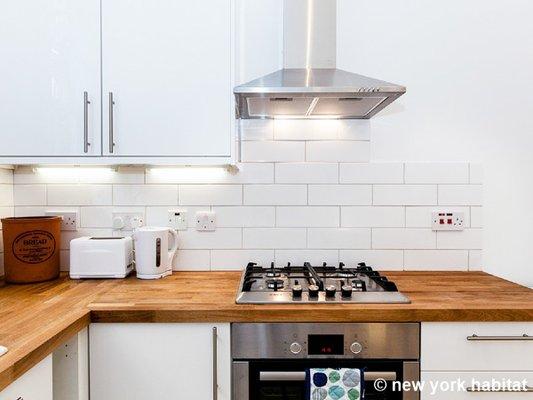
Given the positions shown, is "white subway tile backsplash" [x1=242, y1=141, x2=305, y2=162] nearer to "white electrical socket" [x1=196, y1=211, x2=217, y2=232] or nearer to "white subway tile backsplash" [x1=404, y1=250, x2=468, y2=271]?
"white electrical socket" [x1=196, y1=211, x2=217, y2=232]

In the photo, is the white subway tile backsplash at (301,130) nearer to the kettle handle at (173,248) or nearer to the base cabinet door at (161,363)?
the kettle handle at (173,248)

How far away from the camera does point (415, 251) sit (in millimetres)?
1932

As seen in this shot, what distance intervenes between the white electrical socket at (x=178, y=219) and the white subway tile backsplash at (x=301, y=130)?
56 cm

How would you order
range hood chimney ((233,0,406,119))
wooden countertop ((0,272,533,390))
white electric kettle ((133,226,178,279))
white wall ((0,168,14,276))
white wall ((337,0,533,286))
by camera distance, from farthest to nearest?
white wall ((337,0,533,286)) < white wall ((0,168,14,276)) < white electric kettle ((133,226,178,279)) < range hood chimney ((233,0,406,119)) < wooden countertop ((0,272,533,390))

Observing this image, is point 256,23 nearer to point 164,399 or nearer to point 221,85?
point 221,85

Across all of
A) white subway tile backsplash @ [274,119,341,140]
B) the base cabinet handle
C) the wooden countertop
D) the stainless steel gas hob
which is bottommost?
the base cabinet handle

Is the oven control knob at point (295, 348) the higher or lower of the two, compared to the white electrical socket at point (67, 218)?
lower

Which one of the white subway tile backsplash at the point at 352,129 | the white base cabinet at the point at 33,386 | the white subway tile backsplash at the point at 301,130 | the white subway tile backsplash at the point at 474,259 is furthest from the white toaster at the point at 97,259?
the white subway tile backsplash at the point at 474,259

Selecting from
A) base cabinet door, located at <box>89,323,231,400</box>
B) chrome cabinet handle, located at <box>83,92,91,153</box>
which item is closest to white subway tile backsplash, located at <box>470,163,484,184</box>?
base cabinet door, located at <box>89,323,231,400</box>

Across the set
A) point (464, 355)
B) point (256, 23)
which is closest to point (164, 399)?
point (464, 355)

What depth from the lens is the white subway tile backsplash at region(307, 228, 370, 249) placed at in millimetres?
1930

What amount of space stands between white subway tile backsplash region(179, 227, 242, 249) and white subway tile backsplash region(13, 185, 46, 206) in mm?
671

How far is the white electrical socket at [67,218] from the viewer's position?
1.94 metres

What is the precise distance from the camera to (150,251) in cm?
173
